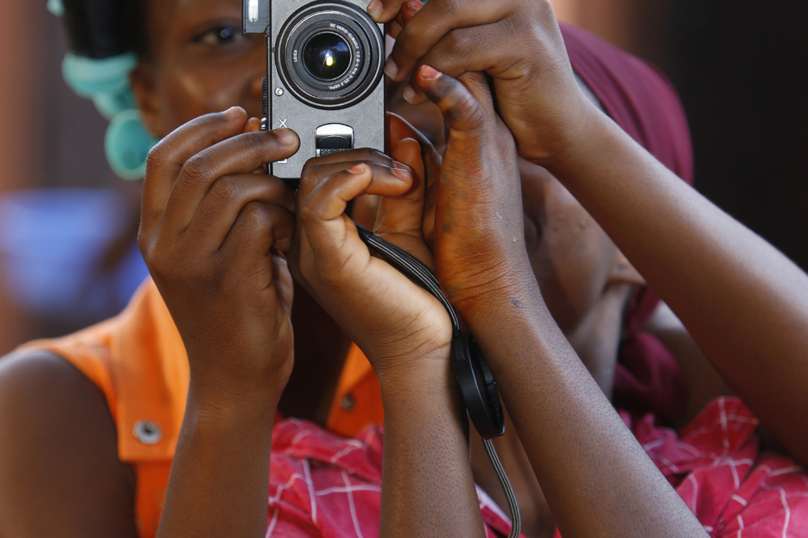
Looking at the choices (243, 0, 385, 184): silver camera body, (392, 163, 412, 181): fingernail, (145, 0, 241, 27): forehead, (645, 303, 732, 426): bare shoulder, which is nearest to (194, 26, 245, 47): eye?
(145, 0, 241, 27): forehead

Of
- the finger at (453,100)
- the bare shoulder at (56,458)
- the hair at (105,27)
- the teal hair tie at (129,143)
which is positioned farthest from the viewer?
the teal hair tie at (129,143)

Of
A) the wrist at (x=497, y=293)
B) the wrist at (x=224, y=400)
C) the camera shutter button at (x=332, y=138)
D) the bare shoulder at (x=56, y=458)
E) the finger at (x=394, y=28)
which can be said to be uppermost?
the finger at (x=394, y=28)

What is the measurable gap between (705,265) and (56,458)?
679 millimetres

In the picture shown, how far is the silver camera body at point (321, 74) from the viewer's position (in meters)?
0.51

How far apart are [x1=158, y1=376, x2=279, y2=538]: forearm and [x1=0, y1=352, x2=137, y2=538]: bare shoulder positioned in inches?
9.1

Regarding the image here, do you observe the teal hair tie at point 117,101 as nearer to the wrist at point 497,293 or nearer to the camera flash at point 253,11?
the camera flash at point 253,11

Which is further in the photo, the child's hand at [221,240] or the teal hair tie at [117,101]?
the teal hair tie at [117,101]

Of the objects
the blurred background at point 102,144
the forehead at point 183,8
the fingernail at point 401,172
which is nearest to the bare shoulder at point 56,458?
the forehead at point 183,8

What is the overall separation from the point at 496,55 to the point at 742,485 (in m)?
0.48

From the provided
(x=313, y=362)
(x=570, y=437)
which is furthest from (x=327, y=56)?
(x=313, y=362)

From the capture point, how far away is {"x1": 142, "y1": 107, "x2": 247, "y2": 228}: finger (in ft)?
1.67

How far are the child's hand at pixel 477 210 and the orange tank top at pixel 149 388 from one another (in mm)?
373

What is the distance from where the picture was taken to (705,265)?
583 mm

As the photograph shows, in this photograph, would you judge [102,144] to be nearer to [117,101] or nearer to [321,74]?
[117,101]
